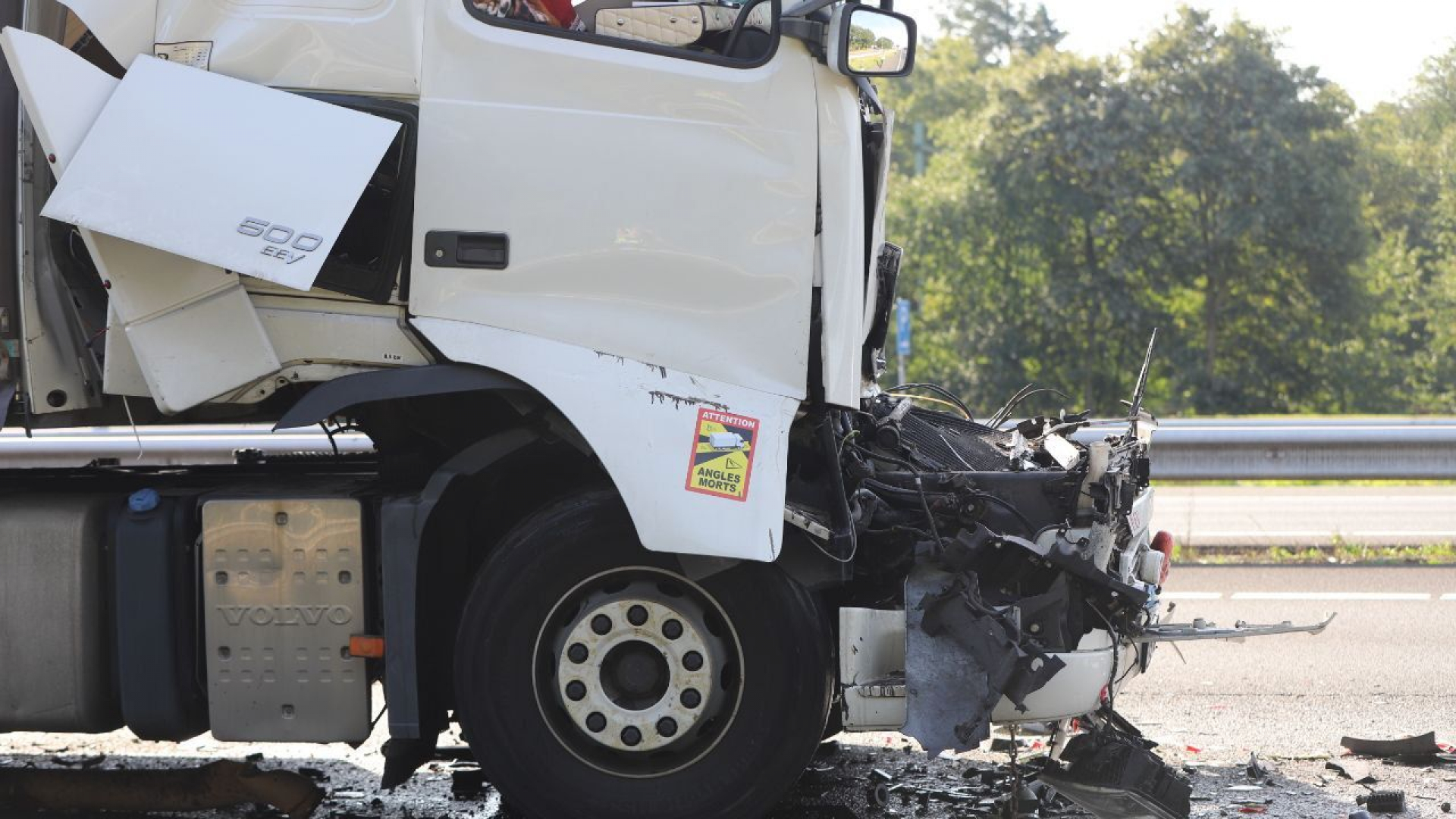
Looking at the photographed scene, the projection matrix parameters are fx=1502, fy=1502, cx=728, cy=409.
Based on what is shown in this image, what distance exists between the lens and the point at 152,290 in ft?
13.6

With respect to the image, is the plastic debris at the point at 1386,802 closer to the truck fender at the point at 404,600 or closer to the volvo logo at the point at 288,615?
the truck fender at the point at 404,600

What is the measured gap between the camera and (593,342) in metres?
4.17

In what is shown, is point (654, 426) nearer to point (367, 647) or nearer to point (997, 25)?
point (367, 647)

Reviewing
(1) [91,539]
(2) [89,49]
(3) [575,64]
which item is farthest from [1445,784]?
(2) [89,49]

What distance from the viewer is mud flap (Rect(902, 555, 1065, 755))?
4.18 m

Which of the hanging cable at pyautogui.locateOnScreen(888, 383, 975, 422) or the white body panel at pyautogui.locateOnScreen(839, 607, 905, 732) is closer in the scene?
the white body panel at pyautogui.locateOnScreen(839, 607, 905, 732)

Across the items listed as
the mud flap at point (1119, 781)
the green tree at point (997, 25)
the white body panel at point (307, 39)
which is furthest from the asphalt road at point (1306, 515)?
the green tree at point (997, 25)

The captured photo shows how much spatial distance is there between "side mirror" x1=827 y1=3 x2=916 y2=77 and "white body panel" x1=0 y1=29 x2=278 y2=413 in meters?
1.80

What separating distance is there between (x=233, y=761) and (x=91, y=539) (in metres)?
0.90

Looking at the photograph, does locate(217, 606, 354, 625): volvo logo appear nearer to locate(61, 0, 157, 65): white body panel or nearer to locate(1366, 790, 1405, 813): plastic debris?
locate(61, 0, 157, 65): white body panel

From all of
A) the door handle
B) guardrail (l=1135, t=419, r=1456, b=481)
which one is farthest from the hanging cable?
guardrail (l=1135, t=419, r=1456, b=481)

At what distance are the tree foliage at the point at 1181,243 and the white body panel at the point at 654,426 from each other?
27.8 m

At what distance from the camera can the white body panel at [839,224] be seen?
422cm

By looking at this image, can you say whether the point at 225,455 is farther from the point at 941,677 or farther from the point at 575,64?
the point at 941,677
